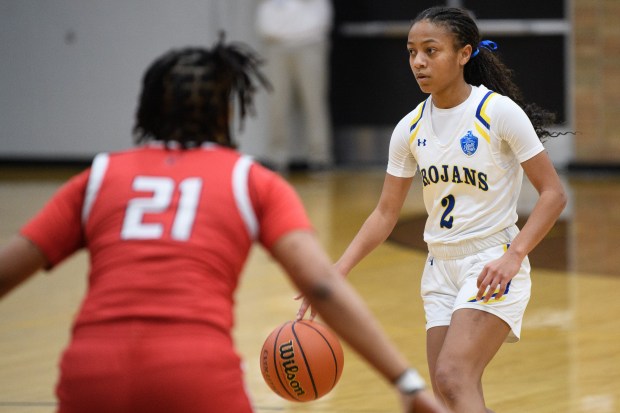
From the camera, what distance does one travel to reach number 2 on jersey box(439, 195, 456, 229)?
4227 millimetres

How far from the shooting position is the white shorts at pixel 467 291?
13.3 feet

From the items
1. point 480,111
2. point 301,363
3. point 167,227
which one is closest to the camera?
point 167,227

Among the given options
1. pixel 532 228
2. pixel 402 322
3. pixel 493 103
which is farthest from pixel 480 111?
pixel 402 322

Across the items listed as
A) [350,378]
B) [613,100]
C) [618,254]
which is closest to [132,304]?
[350,378]

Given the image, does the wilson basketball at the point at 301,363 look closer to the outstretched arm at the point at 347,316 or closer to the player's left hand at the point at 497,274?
the player's left hand at the point at 497,274

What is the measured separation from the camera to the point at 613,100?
1501 cm

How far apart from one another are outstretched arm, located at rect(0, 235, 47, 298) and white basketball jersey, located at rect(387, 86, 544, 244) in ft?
6.19

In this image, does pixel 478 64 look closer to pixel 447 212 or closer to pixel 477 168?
pixel 477 168

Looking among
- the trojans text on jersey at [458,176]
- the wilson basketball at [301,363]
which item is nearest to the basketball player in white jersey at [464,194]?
the trojans text on jersey at [458,176]

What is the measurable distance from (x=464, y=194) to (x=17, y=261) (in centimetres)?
195

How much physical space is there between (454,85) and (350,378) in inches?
85.9

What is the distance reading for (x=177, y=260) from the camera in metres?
2.58

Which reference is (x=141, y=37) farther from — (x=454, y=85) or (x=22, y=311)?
(x=454, y=85)

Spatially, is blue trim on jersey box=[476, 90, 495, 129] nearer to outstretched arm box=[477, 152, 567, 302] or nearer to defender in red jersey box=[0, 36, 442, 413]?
outstretched arm box=[477, 152, 567, 302]
